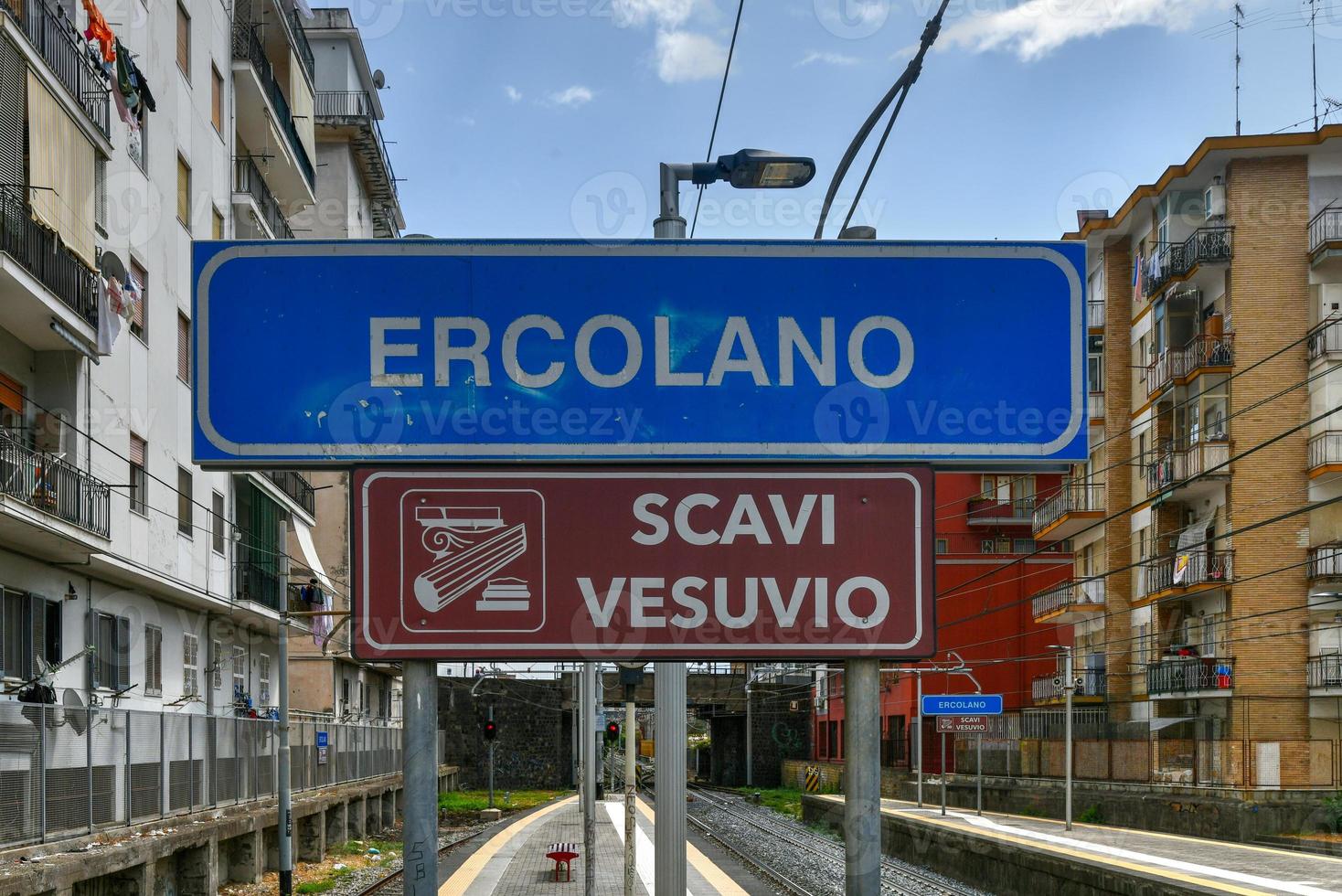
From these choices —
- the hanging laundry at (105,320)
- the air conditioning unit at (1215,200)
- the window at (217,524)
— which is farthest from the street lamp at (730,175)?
the air conditioning unit at (1215,200)

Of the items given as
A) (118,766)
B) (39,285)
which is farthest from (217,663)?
(39,285)

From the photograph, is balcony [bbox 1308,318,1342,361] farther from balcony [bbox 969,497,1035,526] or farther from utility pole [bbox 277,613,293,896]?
utility pole [bbox 277,613,293,896]

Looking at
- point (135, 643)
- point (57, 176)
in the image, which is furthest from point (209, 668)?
point (57, 176)

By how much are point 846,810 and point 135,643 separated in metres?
26.2

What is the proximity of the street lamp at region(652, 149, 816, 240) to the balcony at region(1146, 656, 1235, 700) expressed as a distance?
32237 millimetres

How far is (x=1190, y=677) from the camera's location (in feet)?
123

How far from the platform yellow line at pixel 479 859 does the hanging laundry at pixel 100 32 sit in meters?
14.3

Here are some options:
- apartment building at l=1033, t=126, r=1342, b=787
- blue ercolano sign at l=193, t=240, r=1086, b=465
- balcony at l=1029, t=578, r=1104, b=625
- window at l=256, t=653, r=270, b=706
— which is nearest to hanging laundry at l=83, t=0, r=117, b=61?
window at l=256, t=653, r=270, b=706

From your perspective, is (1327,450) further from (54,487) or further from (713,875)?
(54,487)

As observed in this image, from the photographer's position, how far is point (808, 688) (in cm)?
8150

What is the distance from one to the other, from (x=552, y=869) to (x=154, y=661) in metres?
9.02

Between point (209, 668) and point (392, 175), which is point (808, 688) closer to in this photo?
point (392, 175)

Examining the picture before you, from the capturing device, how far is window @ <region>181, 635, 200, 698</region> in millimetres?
31828

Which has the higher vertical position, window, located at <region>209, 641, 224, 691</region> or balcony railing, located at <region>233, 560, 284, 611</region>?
balcony railing, located at <region>233, 560, 284, 611</region>
